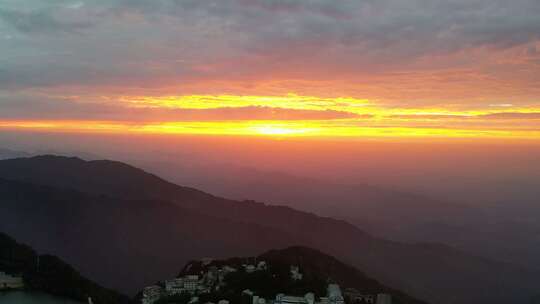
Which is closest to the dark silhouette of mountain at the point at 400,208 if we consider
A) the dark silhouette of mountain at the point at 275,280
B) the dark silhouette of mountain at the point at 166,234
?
the dark silhouette of mountain at the point at 166,234

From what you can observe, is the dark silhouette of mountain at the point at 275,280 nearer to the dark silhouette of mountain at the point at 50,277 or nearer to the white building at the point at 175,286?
the white building at the point at 175,286

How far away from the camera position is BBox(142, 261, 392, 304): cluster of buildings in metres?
23.1

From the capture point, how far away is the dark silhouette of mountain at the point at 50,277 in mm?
29375

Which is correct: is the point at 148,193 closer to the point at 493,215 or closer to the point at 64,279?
the point at 64,279

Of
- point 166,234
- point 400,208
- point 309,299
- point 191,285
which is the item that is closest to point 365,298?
point 309,299

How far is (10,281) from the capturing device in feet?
96.7

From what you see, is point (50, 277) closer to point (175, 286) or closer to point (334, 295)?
point (175, 286)

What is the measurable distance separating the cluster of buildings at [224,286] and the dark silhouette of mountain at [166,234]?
11093 mm

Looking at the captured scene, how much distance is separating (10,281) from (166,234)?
69.3ft

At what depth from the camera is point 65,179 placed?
214 ft

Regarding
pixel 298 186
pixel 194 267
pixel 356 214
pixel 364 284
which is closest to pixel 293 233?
pixel 364 284

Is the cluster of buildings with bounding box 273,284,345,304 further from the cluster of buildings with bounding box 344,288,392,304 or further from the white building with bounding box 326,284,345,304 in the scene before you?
the cluster of buildings with bounding box 344,288,392,304

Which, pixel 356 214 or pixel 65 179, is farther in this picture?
pixel 356 214

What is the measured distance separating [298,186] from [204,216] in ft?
210
